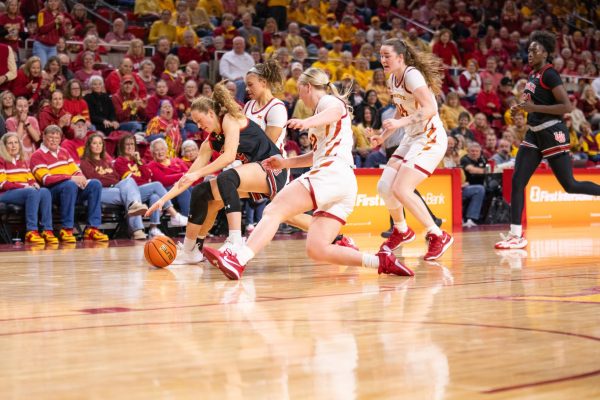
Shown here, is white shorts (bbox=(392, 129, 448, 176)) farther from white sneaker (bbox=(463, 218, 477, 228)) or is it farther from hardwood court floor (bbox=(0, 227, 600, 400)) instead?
white sneaker (bbox=(463, 218, 477, 228))

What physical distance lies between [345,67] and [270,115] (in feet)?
29.5

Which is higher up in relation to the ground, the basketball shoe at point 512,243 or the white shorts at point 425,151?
the white shorts at point 425,151

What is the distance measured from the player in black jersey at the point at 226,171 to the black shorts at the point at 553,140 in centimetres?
264

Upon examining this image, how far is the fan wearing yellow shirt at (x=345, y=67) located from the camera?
16469 mm

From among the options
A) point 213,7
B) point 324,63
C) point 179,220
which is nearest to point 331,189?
point 179,220

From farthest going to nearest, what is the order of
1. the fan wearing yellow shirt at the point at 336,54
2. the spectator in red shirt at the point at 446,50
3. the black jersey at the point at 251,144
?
1. the spectator in red shirt at the point at 446,50
2. the fan wearing yellow shirt at the point at 336,54
3. the black jersey at the point at 251,144

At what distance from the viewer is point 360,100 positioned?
15.1 meters

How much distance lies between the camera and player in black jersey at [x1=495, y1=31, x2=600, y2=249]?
8.69 metres

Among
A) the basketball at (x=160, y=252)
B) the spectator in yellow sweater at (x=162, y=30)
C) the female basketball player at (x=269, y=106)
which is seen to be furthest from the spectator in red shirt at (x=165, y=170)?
the basketball at (x=160, y=252)

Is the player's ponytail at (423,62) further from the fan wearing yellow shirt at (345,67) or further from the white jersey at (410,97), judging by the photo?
the fan wearing yellow shirt at (345,67)

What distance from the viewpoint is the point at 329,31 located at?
18.5 m

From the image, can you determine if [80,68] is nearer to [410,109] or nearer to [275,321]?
[410,109]

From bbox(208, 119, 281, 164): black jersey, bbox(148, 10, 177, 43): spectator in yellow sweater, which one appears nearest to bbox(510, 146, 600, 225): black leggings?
bbox(208, 119, 281, 164): black jersey

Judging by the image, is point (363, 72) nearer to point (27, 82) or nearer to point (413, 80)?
point (27, 82)
